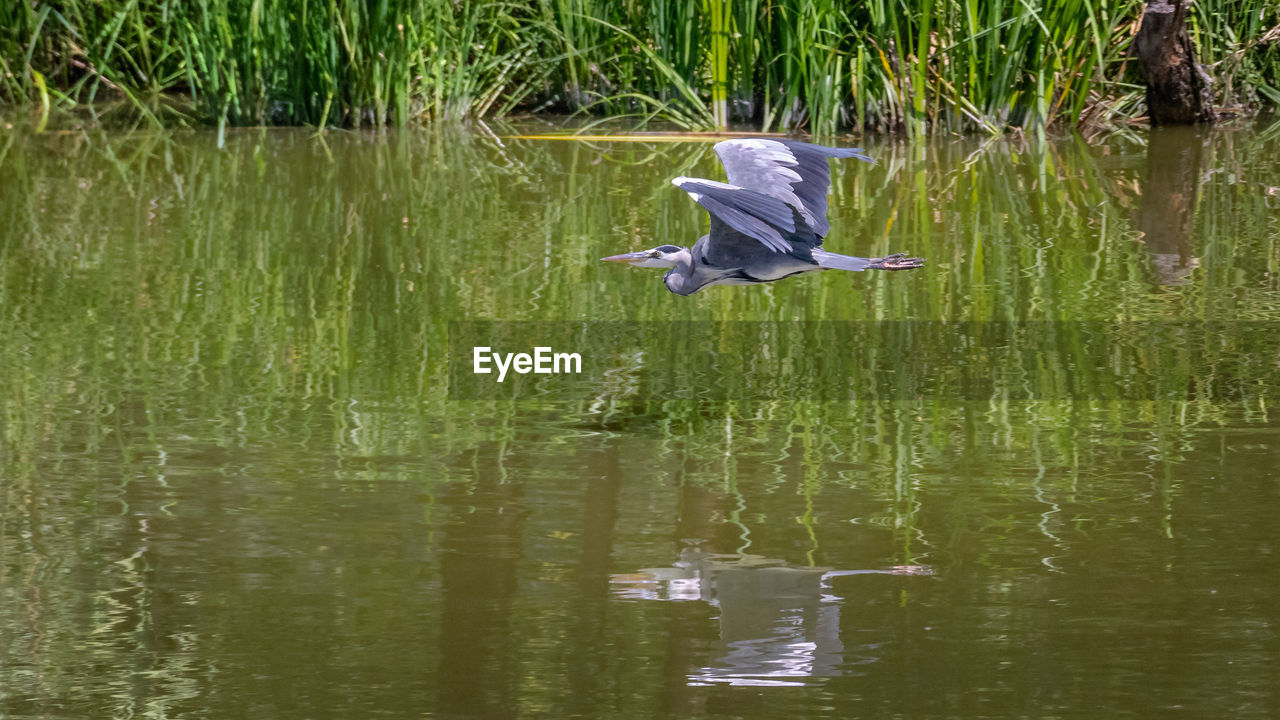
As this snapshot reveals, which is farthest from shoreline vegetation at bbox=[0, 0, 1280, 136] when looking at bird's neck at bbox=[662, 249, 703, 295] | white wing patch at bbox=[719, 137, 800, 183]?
bird's neck at bbox=[662, 249, 703, 295]

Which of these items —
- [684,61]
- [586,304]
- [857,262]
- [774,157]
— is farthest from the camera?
[684,61]

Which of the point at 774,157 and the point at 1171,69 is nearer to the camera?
the point at 774,157

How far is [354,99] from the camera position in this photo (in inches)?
255

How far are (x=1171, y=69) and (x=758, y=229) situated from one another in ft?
15.2

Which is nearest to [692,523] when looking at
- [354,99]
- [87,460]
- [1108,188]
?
[87,460]

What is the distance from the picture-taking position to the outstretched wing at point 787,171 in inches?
94.8

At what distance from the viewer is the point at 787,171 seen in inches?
96.2

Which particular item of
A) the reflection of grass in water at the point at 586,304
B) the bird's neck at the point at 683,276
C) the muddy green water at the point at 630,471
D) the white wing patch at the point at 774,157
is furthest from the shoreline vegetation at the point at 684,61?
the bird's neck at the point at 683,276

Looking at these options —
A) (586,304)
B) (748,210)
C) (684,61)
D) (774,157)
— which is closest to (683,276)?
(748,210)

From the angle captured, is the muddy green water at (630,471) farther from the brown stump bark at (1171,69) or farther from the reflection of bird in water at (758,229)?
the brown stump bark at (1171,69)

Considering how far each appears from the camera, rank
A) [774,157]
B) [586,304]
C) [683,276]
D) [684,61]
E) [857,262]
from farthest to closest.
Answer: [684,61]
[586,304]
[774,157]
[683,276]
[857,262]

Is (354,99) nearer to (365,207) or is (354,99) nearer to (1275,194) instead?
(365,207)

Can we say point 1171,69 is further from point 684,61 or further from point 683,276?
point 683,276

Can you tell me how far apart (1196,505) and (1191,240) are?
2146 mm
